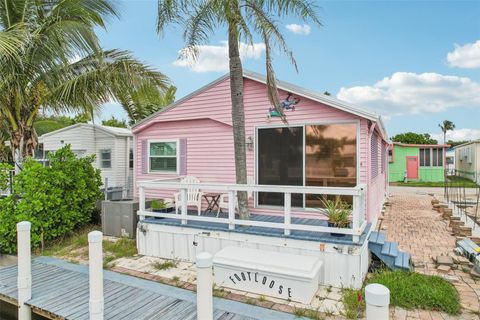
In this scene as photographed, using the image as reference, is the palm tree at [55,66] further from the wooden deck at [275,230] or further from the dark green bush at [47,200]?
the wooden deck at [275,230]

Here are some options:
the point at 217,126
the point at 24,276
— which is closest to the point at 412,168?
the point at 217,126

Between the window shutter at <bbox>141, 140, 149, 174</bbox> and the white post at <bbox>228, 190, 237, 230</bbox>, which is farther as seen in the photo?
the window shutter at <bbox>141, 140, 149, 174</bbox>

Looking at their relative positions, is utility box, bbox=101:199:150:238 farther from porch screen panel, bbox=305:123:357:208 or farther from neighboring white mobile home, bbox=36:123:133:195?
neighboring white mobile home, bbox=36:123:133:195

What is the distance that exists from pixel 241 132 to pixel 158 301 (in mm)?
3006

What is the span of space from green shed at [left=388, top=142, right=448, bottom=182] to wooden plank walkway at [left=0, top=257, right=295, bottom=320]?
2148cm

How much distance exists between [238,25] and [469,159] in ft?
85.9

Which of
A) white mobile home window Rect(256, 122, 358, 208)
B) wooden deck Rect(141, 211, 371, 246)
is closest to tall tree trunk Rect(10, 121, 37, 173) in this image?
wooden deck Rect(141, 211, 371, 246)

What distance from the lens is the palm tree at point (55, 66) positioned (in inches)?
244

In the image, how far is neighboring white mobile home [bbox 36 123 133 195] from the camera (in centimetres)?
1192

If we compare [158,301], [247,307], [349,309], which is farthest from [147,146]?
[349,309]

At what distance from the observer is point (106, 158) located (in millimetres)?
12156

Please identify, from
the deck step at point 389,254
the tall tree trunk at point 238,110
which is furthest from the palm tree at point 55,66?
the deck step at point 389,254

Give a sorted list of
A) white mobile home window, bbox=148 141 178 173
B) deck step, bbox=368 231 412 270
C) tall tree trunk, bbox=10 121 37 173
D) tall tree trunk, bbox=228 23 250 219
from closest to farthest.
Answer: deck step, bbox=368 231 412 270 < tall tree trunk, bbox=228 23 250 219 < tall tree trunk, bbox=10 121 37 173 < white mobile home window, bbox=148 141 178 173

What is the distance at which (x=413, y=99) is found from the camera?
84.6ft
